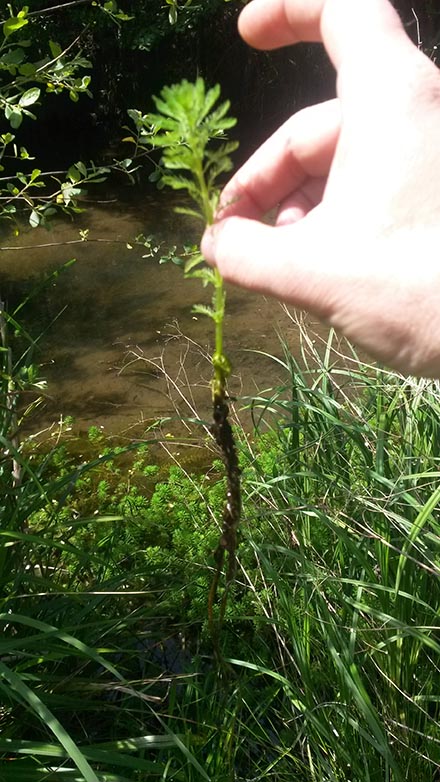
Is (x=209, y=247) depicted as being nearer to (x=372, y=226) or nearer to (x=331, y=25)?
(x=372, y=226)

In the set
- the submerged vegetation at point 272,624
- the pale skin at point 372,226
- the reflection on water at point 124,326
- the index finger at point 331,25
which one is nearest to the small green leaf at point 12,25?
the submerged vegetation at point 272,624

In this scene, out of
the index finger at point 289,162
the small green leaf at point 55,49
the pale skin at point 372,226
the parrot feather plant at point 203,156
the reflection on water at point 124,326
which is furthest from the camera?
the reflection on water at point 124,326

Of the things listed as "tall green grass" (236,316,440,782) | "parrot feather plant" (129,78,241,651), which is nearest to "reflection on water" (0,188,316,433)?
"tall green grass" (236,316,440,782)

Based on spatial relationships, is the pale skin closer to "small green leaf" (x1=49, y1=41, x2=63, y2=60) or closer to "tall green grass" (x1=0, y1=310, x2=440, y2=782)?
"tall green grass" (x1=0, y1=310, x2=440, y2=782)

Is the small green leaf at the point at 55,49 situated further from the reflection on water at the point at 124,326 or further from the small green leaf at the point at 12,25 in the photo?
the reflection on water at the point at 124,326

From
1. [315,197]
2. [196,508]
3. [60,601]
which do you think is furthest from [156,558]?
[315,197]

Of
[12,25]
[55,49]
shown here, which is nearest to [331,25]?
[12,25]
